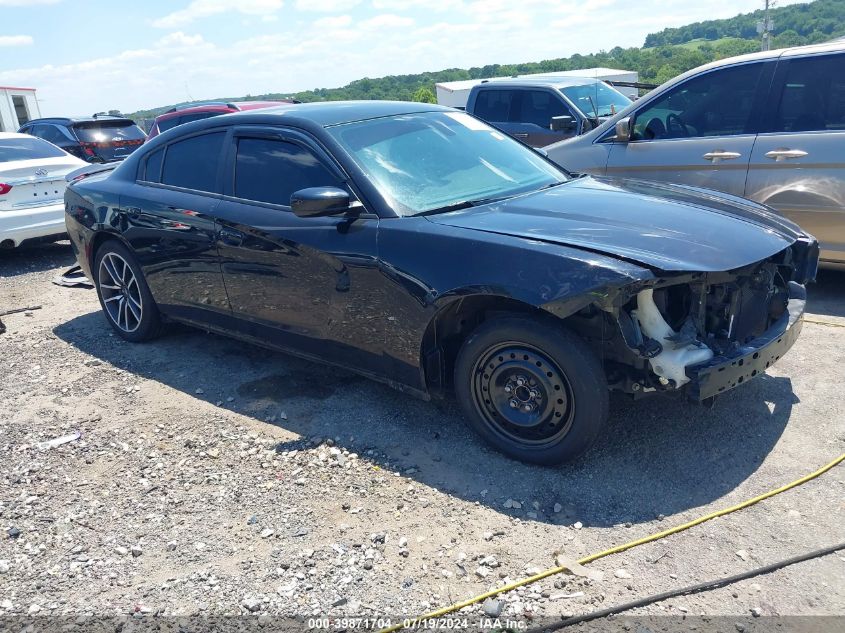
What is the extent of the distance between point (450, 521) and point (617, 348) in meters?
1.05

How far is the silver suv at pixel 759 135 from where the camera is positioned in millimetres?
5176

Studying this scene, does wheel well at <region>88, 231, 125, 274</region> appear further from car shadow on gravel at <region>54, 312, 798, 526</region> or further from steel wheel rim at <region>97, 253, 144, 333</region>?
car shadow on gravel at <region>54, 312, 798, 526</region>

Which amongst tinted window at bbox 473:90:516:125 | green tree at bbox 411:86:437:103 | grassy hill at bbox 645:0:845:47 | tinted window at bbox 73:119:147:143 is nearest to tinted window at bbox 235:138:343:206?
tinted window at bbox 473:90:516:125

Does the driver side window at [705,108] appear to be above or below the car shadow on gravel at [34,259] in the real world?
above

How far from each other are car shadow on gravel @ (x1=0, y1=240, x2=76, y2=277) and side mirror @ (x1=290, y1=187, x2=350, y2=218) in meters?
6.00

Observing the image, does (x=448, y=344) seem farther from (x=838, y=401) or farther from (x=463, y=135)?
(x=838, y=401)

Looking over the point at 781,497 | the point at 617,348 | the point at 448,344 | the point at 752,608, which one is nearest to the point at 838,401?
the point at 781,497

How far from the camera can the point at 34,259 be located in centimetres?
890

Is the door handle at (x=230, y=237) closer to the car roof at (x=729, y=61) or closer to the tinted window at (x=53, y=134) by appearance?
the car roof at (x=729, y=61)

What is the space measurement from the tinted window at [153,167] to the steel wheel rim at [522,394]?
9.70 feet

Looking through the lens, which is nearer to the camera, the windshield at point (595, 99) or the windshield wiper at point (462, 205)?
the windshield wiper at point (462, 205)

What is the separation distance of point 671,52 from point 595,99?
36311 millimetres

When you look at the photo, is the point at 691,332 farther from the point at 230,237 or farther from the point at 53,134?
the point at 53,134

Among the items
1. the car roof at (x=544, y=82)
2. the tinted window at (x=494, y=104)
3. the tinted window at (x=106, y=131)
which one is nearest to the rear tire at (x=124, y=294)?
the tinted window at (x=494, y=104)
